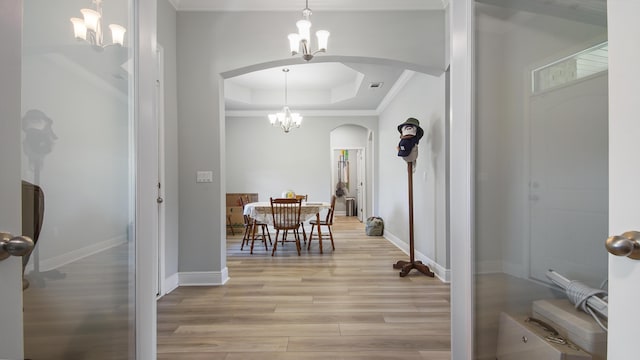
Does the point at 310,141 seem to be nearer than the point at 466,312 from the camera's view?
No

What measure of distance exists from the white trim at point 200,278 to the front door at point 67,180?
76.3 inches

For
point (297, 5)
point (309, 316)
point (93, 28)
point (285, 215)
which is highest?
point (297, 5)

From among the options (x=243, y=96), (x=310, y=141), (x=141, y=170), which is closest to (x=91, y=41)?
(x=141, y=170)

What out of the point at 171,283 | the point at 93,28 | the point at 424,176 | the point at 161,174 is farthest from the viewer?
the point at 424,176

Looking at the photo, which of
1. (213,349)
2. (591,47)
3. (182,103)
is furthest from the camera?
(182,103)

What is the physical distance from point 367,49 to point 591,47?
260 cm

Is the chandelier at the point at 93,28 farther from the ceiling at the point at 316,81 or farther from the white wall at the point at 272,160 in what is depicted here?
the white wall at the point at 272,160

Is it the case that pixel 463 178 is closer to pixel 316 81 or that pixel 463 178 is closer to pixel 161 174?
pixel 161 174

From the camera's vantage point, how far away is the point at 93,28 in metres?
1.22

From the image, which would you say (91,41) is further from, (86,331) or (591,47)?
(591,47)
